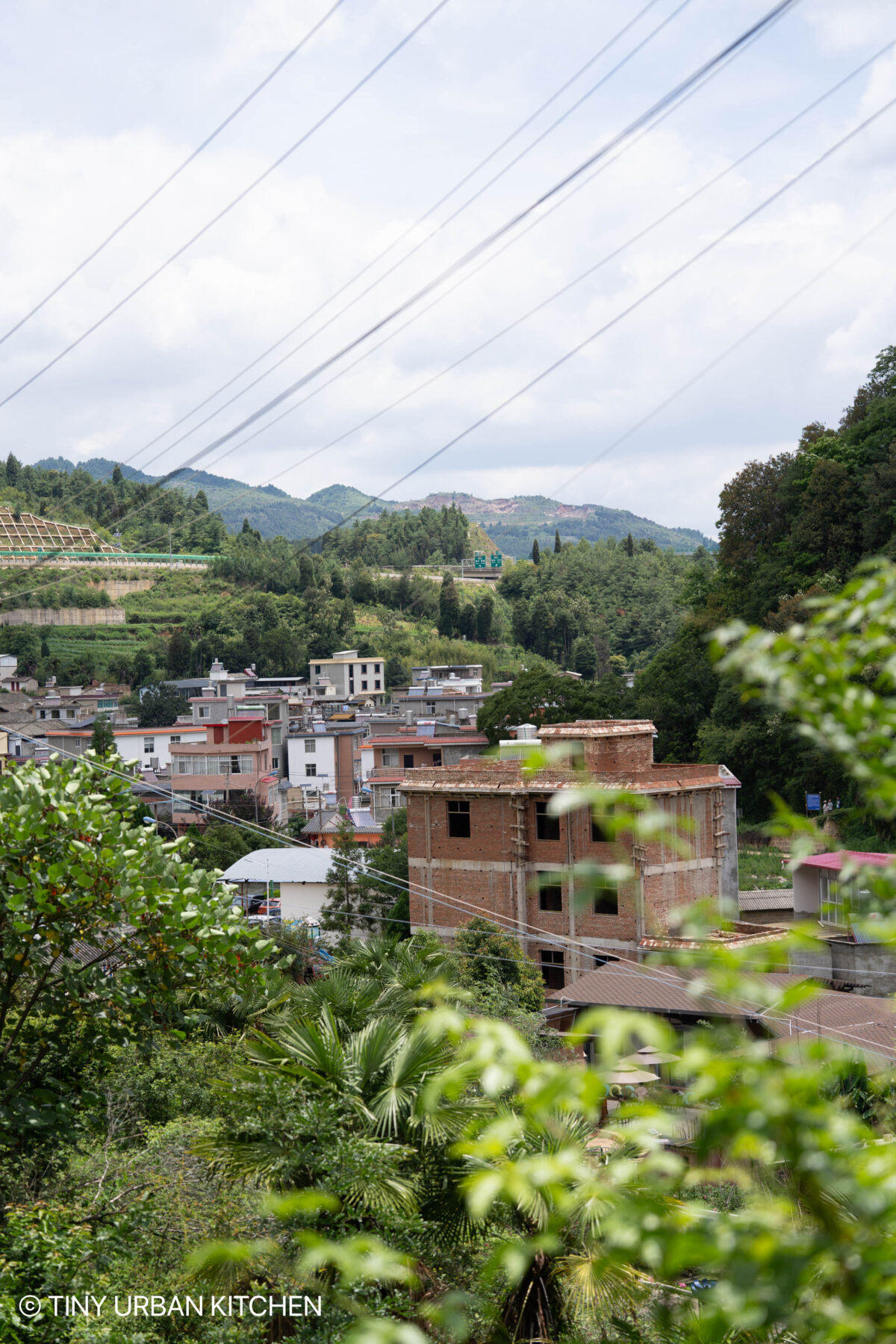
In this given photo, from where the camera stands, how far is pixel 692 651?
53.8 meters

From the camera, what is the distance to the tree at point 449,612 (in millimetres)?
115000

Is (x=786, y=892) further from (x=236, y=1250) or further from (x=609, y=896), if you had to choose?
(x=236, y=1250)

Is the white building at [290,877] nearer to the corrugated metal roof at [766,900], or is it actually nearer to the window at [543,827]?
the window at [543,827]

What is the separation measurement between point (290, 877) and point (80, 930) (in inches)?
1207

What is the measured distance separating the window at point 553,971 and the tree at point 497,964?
6.99 ft

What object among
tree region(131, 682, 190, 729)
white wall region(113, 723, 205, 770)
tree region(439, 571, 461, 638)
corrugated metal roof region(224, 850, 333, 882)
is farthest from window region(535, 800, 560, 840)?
tree region(439, 571, 461, 638)

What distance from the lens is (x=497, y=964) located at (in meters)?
24.1

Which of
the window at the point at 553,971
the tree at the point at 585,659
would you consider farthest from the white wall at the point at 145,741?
the tree at the point at 585,659

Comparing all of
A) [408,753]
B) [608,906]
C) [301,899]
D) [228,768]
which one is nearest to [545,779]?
[608,906]

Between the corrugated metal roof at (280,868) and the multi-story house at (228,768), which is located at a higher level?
the multi-story house at (228,768)

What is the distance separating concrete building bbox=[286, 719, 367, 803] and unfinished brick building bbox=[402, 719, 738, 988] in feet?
117

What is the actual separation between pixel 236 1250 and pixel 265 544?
446 feet

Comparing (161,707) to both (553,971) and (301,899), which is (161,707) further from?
(553,971)

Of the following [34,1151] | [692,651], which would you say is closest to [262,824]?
[692,651]
